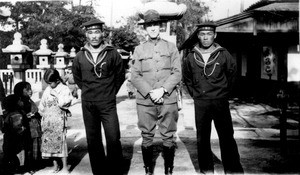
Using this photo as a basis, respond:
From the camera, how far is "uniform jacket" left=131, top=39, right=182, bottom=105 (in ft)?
12.0

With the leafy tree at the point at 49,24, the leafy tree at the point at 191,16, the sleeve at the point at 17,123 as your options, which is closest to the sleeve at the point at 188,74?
A: the sleeve at the point at 17,123

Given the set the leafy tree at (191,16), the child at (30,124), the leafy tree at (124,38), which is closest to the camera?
the child at (30,124)

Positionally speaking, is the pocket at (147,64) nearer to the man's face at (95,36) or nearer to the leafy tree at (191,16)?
the man's face at (95,36)

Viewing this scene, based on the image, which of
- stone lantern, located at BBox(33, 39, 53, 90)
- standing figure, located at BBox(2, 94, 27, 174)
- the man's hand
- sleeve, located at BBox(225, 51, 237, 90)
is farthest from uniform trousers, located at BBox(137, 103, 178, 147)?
stone lantern, located at BBox(33, 39, 53, 90)

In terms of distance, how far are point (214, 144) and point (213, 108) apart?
1.87 meters

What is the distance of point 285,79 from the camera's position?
4.62 m

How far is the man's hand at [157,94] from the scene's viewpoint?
356 cm

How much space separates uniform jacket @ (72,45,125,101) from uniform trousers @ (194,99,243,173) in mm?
1020

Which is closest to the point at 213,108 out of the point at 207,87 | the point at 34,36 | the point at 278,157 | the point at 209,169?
the point at 207,87

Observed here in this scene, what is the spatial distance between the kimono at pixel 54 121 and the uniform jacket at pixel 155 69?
0.96 meters

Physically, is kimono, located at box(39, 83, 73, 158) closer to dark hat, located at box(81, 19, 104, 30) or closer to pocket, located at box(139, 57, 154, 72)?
dark hat, located at box(81, 19, 104, 30)

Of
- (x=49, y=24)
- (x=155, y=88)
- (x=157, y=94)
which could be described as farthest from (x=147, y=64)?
(x=49, y=24)

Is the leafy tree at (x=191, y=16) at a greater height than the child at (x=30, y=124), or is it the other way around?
the leafy tree at (x=191, y=16)

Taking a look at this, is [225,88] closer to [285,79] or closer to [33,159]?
[285,79]
